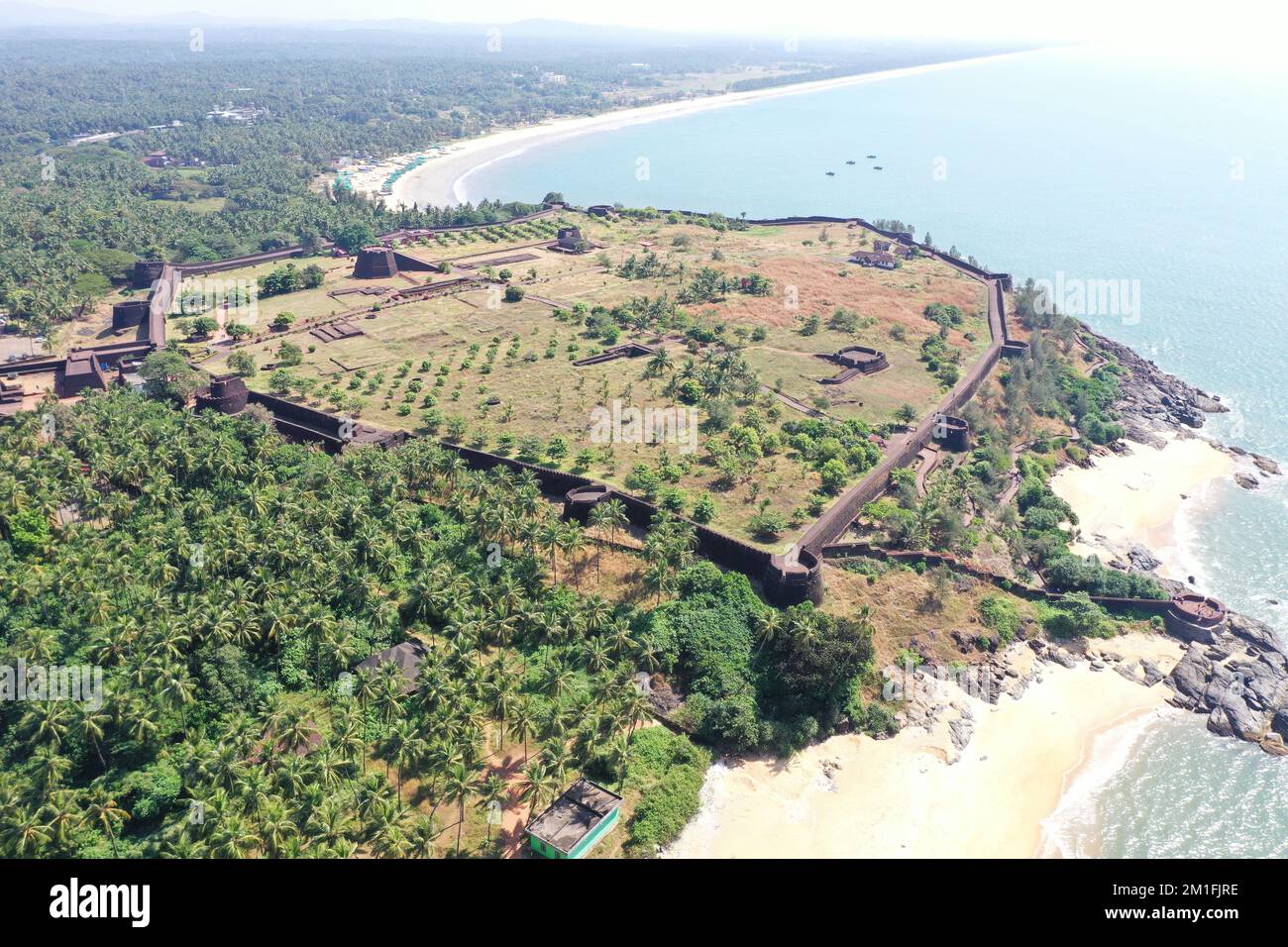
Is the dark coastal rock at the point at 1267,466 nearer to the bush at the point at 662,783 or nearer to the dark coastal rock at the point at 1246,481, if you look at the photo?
the dark coastal rock at the point at 1246,481

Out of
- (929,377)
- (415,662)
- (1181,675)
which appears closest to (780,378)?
(929,377)

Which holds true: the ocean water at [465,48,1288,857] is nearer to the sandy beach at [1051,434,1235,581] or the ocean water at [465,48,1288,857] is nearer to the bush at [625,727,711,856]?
the sandy beach at [1051,434,1235,581]

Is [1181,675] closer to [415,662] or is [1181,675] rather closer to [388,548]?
[415,662]

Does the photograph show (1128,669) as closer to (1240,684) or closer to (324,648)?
(1240,684)

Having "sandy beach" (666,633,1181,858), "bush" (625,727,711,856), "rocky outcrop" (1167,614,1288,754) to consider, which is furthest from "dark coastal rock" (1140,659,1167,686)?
"bush" (625,727,711,856)

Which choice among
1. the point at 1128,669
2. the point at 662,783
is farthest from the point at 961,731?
the point at 662,783

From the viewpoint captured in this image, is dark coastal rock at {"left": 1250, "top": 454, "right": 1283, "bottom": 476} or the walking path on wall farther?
dark coastal rock at {"left": 1250, "top": 454, "right": 1283, "bottom": 476}

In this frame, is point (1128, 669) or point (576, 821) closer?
point (576, 821)
